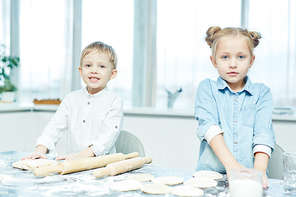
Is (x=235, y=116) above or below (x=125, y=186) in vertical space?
above

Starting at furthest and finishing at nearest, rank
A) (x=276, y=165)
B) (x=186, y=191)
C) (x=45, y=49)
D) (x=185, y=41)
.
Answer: (x=45, y=49) < (x=185, y=41) < (x=276, y=165) < (x=186, y=191)

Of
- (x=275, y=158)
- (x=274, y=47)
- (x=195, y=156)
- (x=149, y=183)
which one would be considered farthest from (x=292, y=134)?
(x=149, y=183)

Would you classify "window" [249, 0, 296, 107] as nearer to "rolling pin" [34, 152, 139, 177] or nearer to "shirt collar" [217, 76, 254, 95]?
"shirt collar" [217, 76, 254, 95]

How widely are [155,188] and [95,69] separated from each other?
78 cm

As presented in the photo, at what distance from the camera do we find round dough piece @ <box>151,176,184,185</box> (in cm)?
84

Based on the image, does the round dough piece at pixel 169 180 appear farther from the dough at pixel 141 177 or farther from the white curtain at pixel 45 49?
the white curtain at pixel 45 49

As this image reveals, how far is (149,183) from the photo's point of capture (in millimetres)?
839

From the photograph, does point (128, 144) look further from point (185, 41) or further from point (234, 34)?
point (185, 41)

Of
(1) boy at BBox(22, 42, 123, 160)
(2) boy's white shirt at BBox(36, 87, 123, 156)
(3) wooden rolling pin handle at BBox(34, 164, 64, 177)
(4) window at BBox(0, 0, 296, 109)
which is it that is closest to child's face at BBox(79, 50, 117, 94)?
(1) boy at BBox(22, 42, 123, 160)

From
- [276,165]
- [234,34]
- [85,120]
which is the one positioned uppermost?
[234,34]

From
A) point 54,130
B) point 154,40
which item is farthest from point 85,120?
point 154,40

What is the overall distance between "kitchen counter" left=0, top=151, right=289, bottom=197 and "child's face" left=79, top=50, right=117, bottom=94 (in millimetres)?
546

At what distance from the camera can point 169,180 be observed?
861mm

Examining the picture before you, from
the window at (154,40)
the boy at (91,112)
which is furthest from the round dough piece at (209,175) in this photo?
the window at (154,40)
